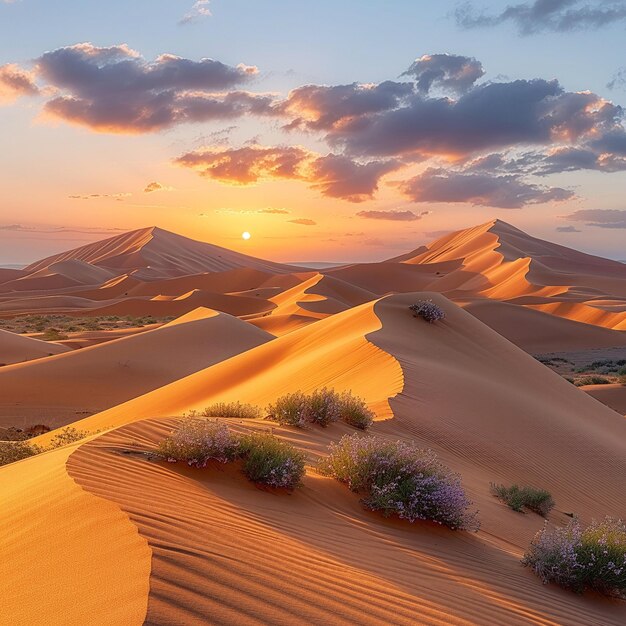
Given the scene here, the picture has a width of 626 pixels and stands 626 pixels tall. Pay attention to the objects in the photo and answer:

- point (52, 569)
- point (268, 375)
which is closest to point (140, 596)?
point (52, 569)

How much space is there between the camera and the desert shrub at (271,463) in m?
5.24

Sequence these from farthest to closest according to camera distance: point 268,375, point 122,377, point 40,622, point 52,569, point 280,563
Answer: point 122,377 < point 268,375 < point 280,563 < point 52,569 < point 40,622

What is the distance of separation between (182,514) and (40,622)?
1.32 m

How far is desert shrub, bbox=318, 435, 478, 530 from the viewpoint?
5.38 metres

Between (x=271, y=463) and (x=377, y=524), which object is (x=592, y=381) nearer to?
(x=377, y=524)

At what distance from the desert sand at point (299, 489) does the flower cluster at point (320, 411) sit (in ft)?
0.71

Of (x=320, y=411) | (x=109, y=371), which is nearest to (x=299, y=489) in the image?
(x=320, y=411)

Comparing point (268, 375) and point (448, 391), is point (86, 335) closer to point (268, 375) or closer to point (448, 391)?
point (268, 375)

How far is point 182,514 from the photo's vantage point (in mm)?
4008

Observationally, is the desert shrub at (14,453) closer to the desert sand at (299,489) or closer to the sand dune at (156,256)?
the desert sand at (299,489)

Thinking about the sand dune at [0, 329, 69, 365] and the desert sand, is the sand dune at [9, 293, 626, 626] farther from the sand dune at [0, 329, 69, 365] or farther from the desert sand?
the sand dune at [0, 329, 69, 365]

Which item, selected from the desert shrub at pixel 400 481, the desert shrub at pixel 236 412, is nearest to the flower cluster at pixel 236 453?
the desert shrub at pixel 400 481

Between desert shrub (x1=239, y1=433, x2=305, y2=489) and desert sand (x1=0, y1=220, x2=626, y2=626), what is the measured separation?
12 centimetres

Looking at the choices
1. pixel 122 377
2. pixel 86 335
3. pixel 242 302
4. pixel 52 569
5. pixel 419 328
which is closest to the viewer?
pixel 52 569
